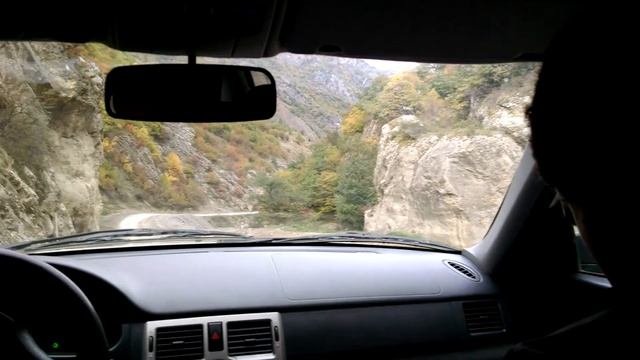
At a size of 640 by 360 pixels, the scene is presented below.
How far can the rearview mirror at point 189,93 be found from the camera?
134 inches

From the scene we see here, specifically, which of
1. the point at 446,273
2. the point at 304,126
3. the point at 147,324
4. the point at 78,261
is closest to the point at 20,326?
the point at 147,324

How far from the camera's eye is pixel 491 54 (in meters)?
4.21

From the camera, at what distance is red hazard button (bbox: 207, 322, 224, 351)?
361 centimetres

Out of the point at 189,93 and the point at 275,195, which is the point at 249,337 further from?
the point at 275,195

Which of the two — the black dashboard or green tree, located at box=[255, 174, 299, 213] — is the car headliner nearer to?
the black dashboard

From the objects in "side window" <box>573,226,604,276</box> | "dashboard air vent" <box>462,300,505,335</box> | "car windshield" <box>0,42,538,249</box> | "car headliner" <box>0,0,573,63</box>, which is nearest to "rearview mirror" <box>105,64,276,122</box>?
"car windshield" <box>0,42,538,249</box>

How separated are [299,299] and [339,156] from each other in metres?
2.37

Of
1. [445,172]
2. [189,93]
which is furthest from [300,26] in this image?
[445,172]

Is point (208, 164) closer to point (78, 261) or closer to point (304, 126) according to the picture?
point (304, 126)

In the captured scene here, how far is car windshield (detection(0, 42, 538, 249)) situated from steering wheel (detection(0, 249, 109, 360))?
144 centimetres

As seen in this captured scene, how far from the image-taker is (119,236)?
436 cm

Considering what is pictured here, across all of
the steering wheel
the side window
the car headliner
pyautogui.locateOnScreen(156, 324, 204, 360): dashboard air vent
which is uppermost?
the car headliner

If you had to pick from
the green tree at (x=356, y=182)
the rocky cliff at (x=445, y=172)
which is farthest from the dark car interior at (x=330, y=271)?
the green tree at (x=356, y=182)

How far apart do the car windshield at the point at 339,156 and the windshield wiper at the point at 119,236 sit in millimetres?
351
